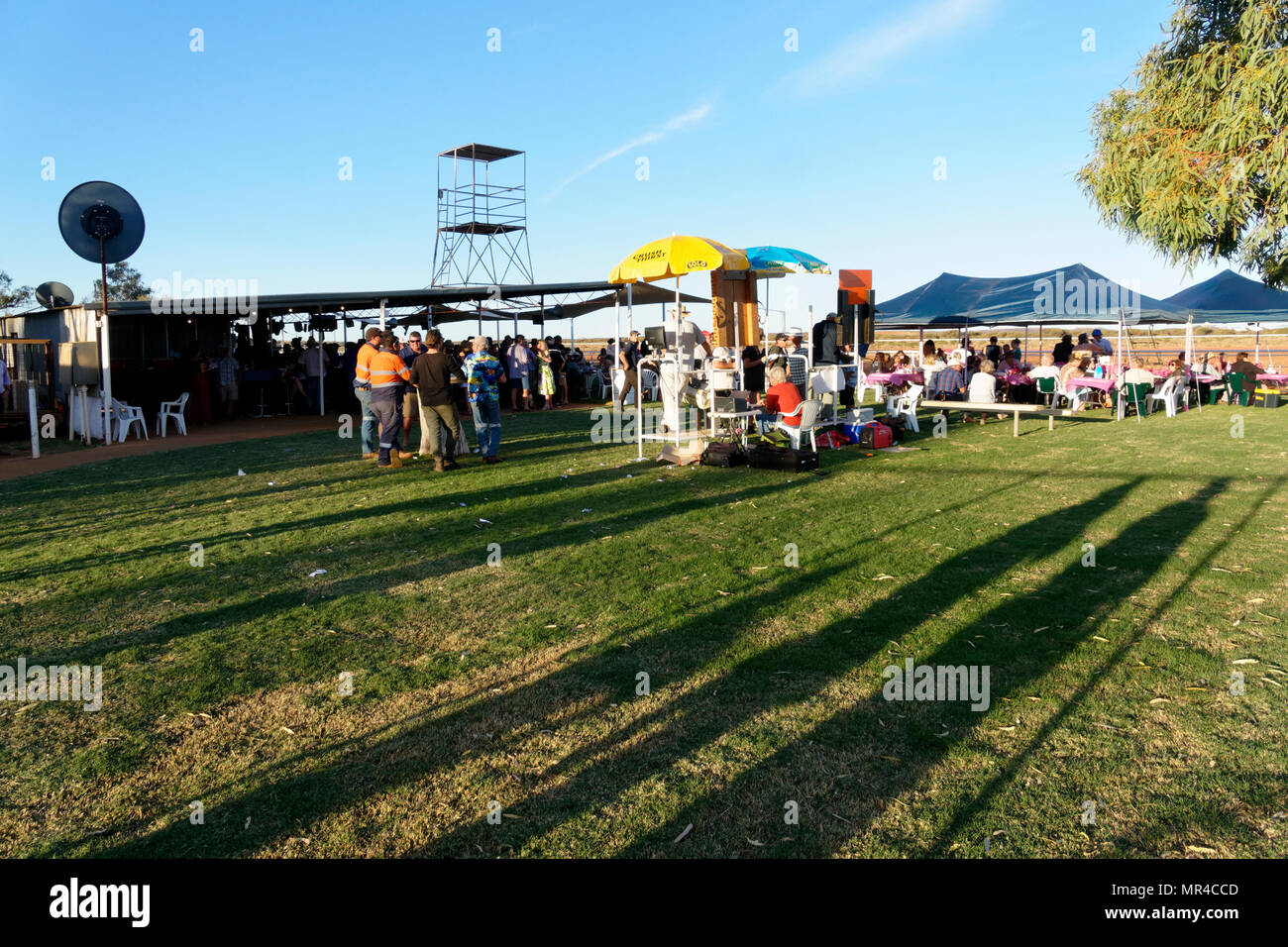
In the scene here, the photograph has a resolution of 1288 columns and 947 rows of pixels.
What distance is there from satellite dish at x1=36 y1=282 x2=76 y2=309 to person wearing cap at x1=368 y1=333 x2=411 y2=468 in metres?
13.2

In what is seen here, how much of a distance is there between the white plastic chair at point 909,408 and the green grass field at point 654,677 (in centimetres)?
704

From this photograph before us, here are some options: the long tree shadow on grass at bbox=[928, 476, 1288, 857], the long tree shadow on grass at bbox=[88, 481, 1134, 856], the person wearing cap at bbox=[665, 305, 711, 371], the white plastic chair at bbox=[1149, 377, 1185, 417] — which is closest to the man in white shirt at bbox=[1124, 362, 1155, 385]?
the white plastic chair at bbox=[1149, 377, 1185, 417]

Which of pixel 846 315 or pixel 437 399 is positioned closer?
pixel 437 399

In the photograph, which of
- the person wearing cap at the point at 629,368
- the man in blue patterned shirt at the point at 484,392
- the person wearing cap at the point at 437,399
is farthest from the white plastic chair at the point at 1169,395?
the person wearing cap at the point at 437,399

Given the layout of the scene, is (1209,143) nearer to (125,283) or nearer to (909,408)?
(909,408)

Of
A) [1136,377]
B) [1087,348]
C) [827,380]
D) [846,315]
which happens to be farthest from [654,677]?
[1087,348]

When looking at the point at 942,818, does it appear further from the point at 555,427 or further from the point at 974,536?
the point at 555,427

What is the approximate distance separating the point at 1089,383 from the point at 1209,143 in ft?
31.5

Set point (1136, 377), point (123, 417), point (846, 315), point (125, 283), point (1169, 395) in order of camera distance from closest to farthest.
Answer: point (846, 315)
point (123, 417)
point (1136, 377)
point (1169, 395)
point (125, 283)

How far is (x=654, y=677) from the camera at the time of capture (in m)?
4.60

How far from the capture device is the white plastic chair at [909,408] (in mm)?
16391

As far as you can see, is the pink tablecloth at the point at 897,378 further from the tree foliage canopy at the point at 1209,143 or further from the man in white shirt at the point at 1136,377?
the tree foliage canopy at the point at 1209,143
